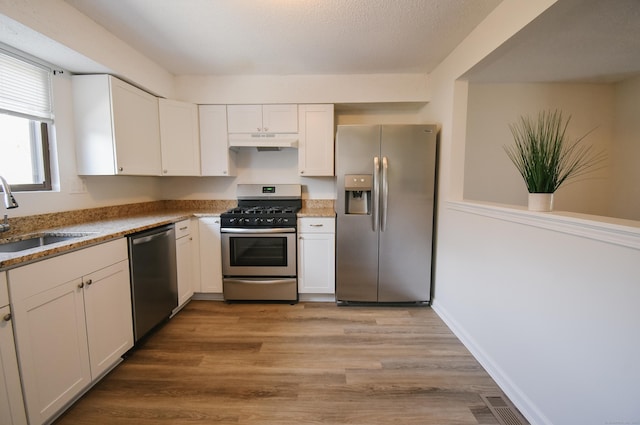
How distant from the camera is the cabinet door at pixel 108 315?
4.95ft

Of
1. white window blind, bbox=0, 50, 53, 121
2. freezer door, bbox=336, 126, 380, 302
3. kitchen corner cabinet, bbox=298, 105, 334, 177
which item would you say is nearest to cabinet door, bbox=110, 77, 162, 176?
white window blind, bbox=0, 50, 53, 121

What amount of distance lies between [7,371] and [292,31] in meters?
2.59

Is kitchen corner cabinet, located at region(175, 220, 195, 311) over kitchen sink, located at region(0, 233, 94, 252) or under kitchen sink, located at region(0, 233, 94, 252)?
under

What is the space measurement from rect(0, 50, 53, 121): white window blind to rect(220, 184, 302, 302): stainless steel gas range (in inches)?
61.8

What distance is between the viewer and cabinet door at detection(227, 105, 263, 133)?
2816mm

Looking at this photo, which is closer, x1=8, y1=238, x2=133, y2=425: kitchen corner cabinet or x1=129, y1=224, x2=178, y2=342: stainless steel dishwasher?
x1=8, y1=238, x2=133, y2=425: kitchen corner cabinet

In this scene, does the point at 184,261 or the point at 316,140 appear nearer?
the point at 184,261

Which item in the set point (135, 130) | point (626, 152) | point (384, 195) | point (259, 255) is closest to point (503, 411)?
point (384, 195)

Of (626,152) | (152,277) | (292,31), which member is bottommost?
(152,277)

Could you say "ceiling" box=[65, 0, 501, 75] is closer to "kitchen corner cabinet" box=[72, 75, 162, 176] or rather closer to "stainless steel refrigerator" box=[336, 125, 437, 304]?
"kitchen corner cabinet" box=[72, 75, 162, 176]

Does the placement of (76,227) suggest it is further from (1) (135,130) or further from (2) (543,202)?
(2) (543,202)

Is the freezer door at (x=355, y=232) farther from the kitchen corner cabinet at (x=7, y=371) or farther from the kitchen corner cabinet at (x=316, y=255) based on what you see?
the kitchen corner cabinet at (x=7, y=371)

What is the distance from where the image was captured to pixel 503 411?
1.42 meters

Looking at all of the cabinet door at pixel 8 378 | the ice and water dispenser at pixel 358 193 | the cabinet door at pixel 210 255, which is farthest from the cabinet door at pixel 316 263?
the cabinet door at pixel 8 378
